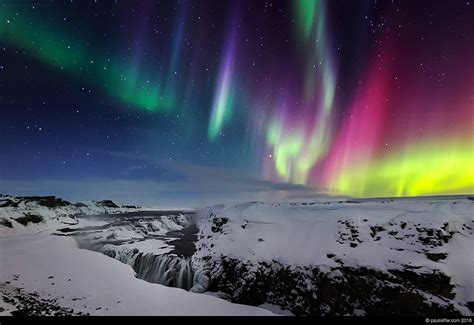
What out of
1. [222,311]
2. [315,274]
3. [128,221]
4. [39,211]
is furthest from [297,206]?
[128,221]

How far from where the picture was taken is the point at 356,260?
7.04m

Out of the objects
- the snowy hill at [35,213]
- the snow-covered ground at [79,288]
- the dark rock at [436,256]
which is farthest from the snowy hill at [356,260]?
the snowy hill at [35,213]

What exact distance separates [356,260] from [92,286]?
23.0 feet

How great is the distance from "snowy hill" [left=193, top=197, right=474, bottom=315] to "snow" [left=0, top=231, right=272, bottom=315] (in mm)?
1577

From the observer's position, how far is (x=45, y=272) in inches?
248

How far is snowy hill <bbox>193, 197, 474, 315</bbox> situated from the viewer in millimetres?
6165

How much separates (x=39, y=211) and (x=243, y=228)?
1320 cm

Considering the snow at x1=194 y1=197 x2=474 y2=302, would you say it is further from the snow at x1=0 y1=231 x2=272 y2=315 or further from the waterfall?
the snow at x1=0 y1=231 x2=272 y2=315

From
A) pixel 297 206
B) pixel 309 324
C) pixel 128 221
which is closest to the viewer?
pixel 309 324

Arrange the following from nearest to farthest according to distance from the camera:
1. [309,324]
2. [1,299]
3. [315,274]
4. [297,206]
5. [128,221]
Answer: [309,324], [1,299], [315,274], [297,206], [128,221]

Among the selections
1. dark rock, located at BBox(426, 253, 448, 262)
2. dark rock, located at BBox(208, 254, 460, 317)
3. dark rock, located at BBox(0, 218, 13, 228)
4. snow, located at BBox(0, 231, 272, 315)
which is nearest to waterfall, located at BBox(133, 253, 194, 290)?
dark rock, located at BBox(208, 254, 460, 317)

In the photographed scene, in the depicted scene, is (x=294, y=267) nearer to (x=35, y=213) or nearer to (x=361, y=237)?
(x=361, y=237)

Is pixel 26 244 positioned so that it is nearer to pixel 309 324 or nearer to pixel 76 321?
pixel 76 321

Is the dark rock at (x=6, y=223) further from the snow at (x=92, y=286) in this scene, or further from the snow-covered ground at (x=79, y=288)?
the snow at (x=92, y=286)
